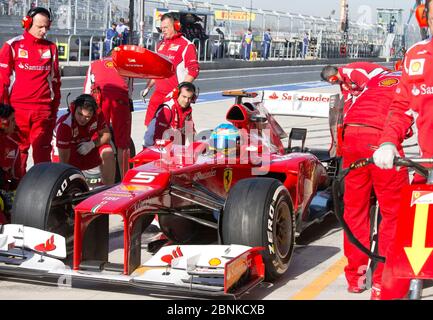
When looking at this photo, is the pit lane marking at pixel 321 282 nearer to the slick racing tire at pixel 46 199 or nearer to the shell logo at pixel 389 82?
the shell logo at pixel 389 82

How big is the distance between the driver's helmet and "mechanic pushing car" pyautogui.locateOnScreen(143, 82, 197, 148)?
3.41 ft

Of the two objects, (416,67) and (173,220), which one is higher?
(416,67)

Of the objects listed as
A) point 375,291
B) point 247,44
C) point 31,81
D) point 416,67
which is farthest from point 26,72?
point 247,44

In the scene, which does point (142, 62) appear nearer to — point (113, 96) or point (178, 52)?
point (113, 96)

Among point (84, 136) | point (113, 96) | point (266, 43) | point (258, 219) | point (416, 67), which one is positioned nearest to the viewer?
point (416, 67)

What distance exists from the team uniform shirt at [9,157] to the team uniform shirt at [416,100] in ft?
12.9

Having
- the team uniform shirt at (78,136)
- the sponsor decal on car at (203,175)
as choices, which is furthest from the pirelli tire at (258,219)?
the team uniform shirt at (78,136)

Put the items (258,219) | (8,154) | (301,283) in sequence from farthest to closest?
1. (8,154)
2. (301,283)
3. (258,219)

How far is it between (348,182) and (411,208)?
2136mm

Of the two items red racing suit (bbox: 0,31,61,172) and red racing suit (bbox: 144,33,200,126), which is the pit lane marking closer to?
red racing suit (bbox: 0,31,61,172)

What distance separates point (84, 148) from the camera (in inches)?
332

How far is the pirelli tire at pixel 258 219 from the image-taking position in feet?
19.0

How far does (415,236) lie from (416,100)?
3.04ft

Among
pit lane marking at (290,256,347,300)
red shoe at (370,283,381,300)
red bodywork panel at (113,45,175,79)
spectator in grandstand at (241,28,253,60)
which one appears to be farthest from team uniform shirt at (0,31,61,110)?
spectator in grandstand at (241,28,253,60)
